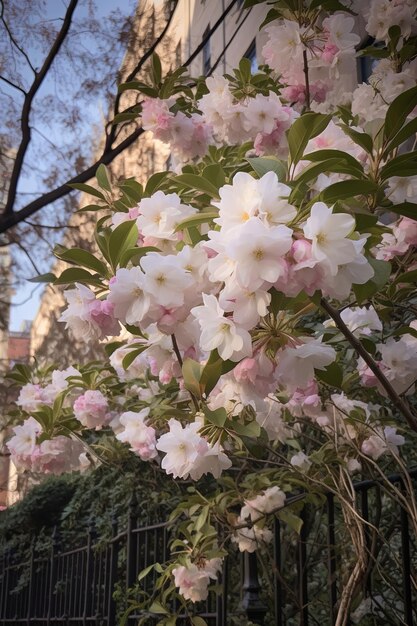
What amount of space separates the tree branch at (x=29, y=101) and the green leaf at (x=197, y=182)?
508 cm

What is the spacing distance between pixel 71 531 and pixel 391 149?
5.93 m

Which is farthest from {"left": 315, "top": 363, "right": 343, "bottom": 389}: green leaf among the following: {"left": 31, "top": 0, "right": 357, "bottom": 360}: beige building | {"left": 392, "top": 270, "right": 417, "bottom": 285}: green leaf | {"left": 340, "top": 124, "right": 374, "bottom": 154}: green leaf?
{"left": 31, "top": 0, "right": 357, "bottom": 360}: beige building

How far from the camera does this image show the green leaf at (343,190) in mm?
1053

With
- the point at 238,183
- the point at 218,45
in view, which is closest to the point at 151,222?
the point at 238,183

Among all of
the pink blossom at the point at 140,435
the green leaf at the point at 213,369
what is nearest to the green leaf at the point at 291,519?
the pink blossom at the point at 140,435

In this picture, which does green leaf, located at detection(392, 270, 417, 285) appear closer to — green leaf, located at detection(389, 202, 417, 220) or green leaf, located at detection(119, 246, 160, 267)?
green leaf, located at detection(389, 202, 417, 220)

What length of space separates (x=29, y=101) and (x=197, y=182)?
16.9 ft

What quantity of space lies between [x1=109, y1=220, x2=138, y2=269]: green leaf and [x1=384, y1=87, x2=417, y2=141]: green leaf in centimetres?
47

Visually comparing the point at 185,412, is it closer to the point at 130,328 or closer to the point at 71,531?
the point at 130,328

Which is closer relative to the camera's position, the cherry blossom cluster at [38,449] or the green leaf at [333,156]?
the green leaf at [333,156]

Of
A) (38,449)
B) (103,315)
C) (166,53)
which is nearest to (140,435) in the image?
(38,449)

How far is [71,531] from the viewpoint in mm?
6484

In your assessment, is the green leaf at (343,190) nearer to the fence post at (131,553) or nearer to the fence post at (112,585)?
the fence post at (131,553)

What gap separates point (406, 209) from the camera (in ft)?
3.98
